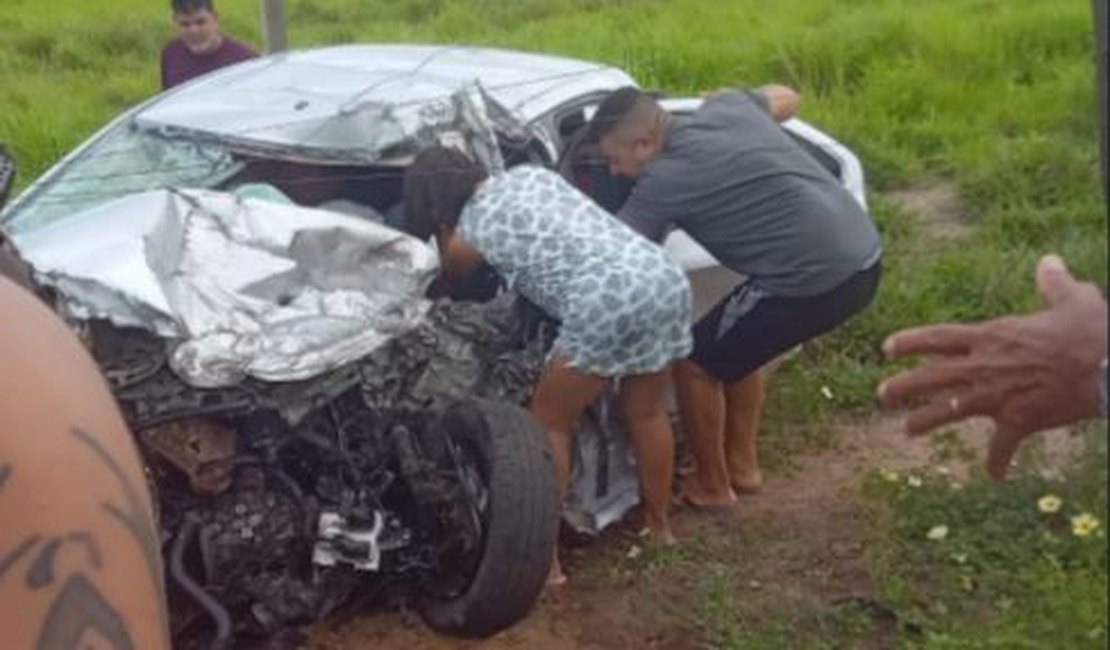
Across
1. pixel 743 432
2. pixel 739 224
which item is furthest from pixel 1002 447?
pixel 743 432

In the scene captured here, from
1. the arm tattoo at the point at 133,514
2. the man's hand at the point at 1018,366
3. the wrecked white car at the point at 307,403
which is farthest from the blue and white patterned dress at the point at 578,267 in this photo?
the arm tattoo at the point at 133,514

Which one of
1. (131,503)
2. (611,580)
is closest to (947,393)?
(131,503)

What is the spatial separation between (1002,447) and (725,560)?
3503 mm

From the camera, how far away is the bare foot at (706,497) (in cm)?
582

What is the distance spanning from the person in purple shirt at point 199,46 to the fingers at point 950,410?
19.8 ft

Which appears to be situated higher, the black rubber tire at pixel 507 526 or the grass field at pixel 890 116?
the black rubber tire at pixel 507 526

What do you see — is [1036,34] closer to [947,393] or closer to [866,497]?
[866,497]

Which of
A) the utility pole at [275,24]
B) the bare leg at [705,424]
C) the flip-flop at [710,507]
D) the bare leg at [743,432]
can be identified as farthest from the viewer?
the utility pole at [275,24]

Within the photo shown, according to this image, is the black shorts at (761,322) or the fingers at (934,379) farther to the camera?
the black shorts at (761,322)

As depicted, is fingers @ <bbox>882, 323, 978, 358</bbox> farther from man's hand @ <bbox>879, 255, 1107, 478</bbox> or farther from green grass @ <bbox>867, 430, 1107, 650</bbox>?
green grass @ <bbox>867, 430, 1107, 650</bbox>

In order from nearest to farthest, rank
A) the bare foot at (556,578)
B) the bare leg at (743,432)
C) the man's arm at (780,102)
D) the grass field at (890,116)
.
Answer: the grass field at (890,116) → the bare foot at (556,578) → the bare leg at (743,432) → the man's arm at (780,102)

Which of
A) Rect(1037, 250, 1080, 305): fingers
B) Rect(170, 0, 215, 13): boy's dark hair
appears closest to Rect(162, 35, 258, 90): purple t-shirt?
Rect(170, 0, 215, 13): boy's dark hair

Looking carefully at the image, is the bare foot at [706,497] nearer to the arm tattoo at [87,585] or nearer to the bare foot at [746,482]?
the bare foot at [746,482]

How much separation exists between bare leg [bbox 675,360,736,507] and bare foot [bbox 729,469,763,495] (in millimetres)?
103
